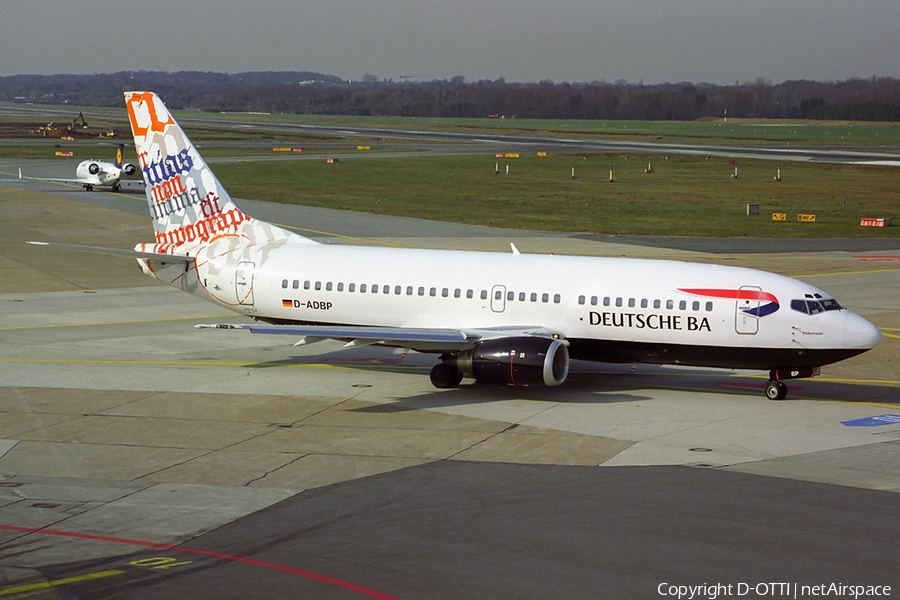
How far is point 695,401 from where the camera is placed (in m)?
34.0

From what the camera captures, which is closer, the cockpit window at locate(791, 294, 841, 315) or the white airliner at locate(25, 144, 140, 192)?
the cockpit window at locate(791, 294, 841, 315)

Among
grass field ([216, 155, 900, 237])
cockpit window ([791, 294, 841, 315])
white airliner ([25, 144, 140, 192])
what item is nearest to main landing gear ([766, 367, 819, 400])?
cockpit window ([791, 294, 841, 315])

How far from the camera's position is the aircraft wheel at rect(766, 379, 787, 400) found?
111ft

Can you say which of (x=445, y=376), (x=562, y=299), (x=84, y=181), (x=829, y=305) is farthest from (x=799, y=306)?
(x=84, y=181)

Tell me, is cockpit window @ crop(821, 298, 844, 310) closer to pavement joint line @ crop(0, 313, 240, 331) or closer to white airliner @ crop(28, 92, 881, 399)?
white airliner @ crop(28, 92, 881, 399)

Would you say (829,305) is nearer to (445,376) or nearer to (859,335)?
(859,335)

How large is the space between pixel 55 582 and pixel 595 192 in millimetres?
87261

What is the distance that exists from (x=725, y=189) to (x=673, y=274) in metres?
74.1

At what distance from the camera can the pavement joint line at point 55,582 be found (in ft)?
60.4

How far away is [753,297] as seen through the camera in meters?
33.2

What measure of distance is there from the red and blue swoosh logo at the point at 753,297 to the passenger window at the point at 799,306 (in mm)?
436

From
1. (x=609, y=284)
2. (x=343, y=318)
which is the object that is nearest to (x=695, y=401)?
(x=609, y=284)

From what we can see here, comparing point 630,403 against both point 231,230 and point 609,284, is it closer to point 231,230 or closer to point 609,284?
point 609,284

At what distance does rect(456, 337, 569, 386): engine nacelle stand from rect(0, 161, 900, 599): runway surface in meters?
0.95
